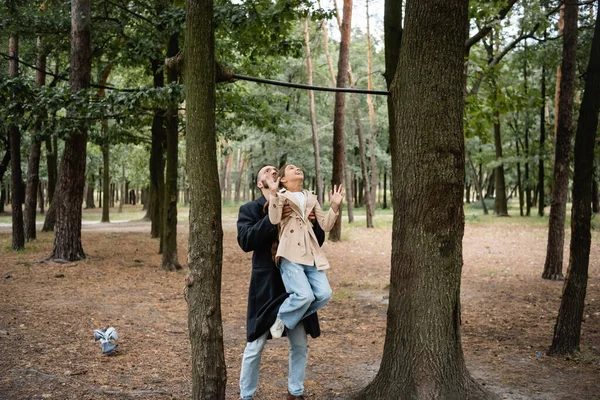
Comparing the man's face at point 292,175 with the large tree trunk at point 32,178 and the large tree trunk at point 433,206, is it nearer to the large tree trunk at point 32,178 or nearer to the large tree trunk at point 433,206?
the large tree trunk at point 433,206

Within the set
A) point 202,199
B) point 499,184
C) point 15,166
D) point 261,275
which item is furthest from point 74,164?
point 499,184

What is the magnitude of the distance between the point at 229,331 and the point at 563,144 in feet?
24.2

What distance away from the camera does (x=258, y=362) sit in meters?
4.30

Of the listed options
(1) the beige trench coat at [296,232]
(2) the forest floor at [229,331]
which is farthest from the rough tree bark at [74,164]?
(1) the beige trench coat at [296,232]

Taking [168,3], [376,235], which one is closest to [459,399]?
[168,3]

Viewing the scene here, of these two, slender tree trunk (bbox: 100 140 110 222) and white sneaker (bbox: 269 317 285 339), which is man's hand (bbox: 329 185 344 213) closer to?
white sneaker (bbox: 269 317 285 339)

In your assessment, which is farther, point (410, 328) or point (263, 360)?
point (263, 360)

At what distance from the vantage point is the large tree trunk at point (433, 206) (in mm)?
3947

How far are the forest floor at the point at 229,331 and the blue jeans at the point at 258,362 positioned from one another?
0.46 m

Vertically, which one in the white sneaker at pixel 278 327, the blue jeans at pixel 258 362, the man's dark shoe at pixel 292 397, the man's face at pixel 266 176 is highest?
the man's face at pixel 266 176

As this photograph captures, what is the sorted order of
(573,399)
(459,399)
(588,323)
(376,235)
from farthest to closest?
1. (376,235)
2. (588,323)
3. (573,399)
4. (459,399)

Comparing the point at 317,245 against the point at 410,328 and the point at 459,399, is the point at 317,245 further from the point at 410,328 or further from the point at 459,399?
the point at 459,399

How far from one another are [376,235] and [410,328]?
56.7 feet

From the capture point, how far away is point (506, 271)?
12398mm
